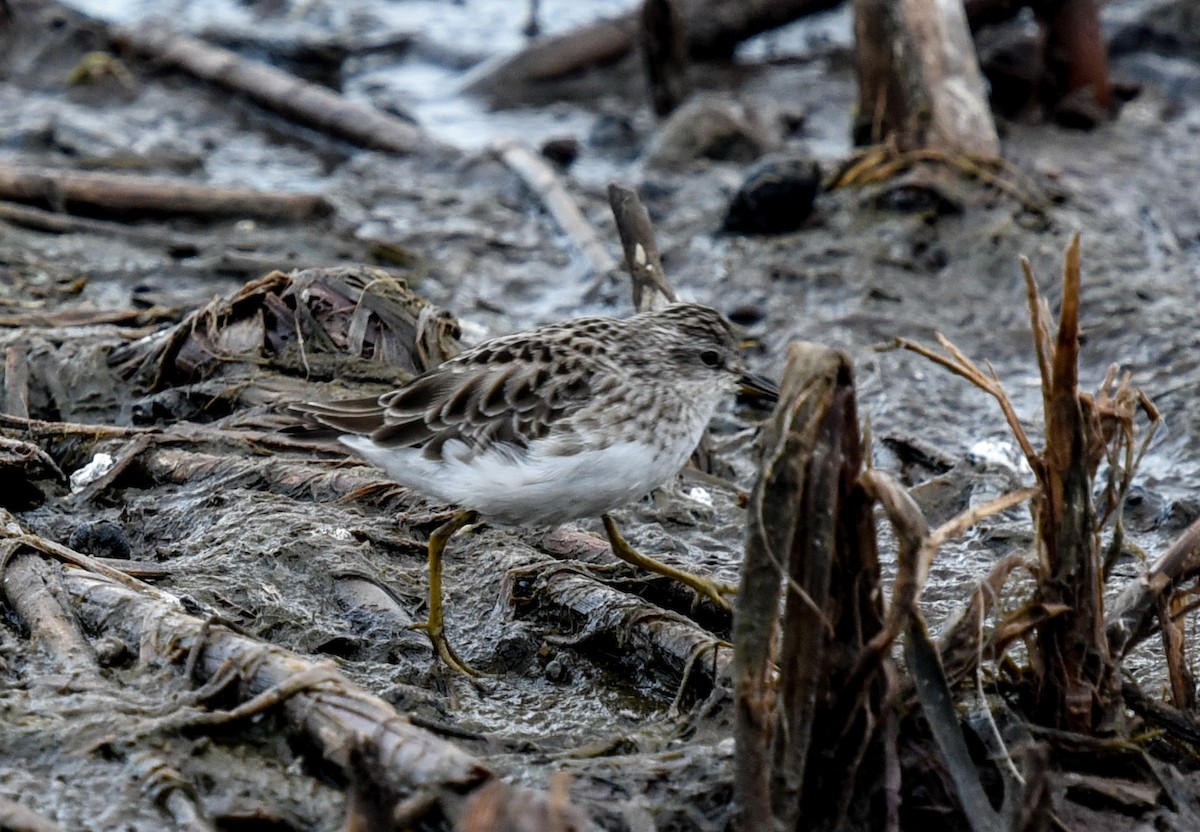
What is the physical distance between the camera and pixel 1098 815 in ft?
13.7

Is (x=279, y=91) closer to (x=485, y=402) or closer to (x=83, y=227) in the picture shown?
(x=83, y=227)

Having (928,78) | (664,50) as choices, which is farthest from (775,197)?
(664,50)

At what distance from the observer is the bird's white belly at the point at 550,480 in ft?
16.6

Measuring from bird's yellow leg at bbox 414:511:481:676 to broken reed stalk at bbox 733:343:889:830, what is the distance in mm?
1442

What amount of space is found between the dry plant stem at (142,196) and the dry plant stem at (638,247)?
4.14 meters

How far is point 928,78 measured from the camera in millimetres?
10383

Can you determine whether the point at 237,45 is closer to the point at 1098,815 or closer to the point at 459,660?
the point at 459,660

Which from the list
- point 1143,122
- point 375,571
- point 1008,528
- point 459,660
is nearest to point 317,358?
point 375,571

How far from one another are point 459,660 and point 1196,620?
8.76ft

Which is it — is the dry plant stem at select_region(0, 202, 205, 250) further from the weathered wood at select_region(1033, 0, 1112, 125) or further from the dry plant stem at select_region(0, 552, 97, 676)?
the weathered wood at select_region(1033, 0, 1112, 125)

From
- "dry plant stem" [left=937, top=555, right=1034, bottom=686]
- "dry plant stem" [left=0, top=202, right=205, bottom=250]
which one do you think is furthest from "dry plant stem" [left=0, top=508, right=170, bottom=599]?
"dry plant stem" [left=0, top=202, right=205, bottom=250]

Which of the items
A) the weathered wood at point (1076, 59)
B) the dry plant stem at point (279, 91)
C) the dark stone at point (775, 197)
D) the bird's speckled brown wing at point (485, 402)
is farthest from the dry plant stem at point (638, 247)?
the weathered wood at point (1076, 59)

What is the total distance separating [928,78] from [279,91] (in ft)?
19.1

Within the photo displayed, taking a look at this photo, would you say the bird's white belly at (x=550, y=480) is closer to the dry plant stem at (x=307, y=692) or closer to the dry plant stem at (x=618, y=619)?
the dry plant stem at (x=618, y=619)
